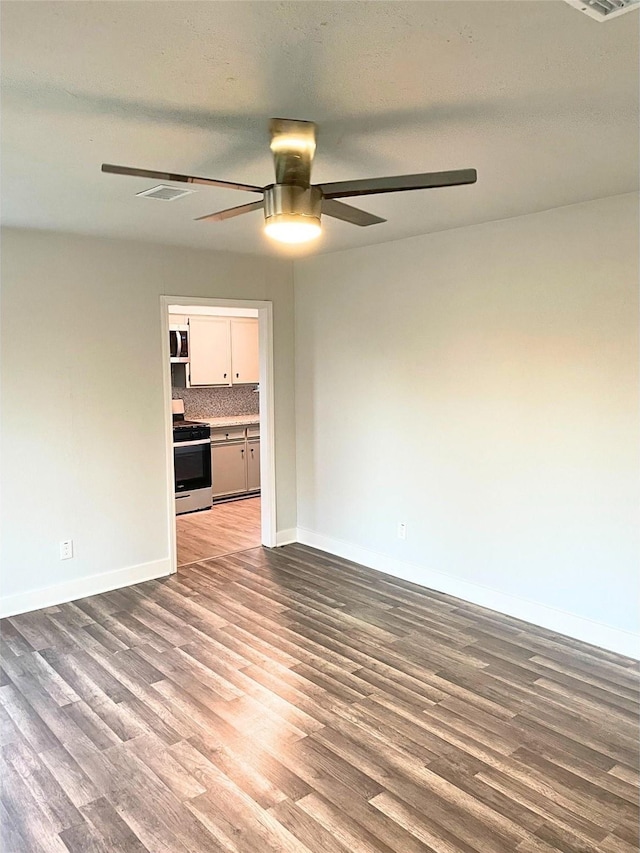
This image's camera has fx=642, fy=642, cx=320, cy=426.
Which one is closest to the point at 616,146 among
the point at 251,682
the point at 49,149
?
the point at 49,149

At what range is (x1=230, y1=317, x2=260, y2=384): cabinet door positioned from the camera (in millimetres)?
7488

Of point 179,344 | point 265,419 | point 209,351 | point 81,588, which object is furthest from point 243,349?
point 81,588

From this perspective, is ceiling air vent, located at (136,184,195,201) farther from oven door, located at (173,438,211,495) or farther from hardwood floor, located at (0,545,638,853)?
oven door, located at (173,438,211,495)

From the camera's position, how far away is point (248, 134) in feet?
7.70

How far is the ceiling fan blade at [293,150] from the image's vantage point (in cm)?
226

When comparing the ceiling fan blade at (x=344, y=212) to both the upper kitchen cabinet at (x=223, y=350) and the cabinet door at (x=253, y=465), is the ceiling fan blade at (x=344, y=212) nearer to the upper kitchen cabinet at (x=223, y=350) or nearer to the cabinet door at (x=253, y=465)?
the upper kitchen cabinet at (x=223, y=350)

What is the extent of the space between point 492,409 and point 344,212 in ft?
6.58

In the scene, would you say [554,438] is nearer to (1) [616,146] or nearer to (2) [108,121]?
(1) [616,146]

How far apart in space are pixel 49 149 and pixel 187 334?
457 centimetres

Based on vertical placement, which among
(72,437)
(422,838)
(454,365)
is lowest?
(422,838)

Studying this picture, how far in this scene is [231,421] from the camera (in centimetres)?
732

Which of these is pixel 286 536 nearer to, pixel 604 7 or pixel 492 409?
pixel 492 409

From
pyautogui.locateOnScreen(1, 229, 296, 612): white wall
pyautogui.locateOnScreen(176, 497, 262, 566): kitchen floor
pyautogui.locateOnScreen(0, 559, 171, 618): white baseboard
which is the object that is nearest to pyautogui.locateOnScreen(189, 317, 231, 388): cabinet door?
pyautogui.locateOnScreen(176, 497, 262, 566): kitchen floor

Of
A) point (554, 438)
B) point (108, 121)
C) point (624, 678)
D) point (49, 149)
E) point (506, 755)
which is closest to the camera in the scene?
point (108, 121)
